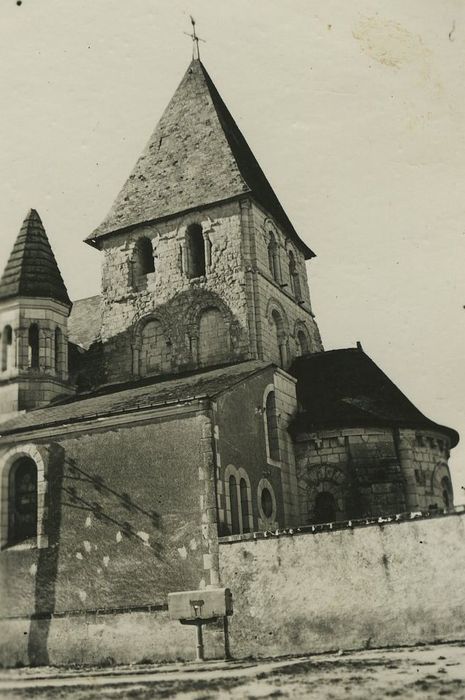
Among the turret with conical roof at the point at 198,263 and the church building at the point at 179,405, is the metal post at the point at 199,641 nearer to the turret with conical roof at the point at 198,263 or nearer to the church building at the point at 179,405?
the church building at the point at 179,405

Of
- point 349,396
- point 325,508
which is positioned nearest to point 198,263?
point 349,396

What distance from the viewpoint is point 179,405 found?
1540 cm

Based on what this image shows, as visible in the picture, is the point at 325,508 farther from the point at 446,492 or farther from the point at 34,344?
the point at 34,344

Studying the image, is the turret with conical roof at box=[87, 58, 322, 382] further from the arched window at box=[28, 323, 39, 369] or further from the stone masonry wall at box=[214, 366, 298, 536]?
the stone masonry wall at box=[214, 366, 298, 536]

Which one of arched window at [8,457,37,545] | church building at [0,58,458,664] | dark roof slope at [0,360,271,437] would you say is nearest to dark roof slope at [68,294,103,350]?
church building at [0,58,458,664]

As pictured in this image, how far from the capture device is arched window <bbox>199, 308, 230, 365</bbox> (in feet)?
70.7

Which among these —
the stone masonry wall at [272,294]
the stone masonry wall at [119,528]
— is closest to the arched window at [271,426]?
the stone masonry wall at [272,294]

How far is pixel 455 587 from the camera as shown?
474 inches

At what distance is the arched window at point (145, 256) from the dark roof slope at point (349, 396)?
5.65m

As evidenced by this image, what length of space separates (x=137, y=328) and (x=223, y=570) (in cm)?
1053

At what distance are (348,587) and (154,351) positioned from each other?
11.4 metres

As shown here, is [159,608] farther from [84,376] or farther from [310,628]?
[84,376]

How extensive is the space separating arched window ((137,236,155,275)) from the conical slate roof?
274 cm

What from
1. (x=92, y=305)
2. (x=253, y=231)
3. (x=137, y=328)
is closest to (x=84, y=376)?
(x=137, y=328)
